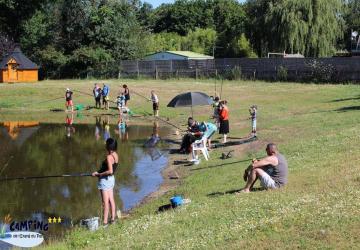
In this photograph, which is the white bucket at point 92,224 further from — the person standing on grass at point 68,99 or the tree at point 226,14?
the tree at point 226,14

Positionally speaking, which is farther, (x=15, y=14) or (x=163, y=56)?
(x=163, y=56)

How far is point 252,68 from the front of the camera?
55.7 metres

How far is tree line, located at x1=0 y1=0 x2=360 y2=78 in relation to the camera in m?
58.6

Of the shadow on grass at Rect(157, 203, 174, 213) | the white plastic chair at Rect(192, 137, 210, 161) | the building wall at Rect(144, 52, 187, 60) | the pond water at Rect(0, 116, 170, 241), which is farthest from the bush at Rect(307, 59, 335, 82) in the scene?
the shadow on grass at Rect(157, 203, 174, 213)

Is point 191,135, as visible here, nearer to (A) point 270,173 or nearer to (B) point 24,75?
(A) point 270,173

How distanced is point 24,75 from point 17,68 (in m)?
1.36

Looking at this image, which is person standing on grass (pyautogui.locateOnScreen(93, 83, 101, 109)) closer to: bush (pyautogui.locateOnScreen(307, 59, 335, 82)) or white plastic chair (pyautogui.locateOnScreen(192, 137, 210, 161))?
bush (pyautogui.locateOnScreen(307, 59, 335, 82))

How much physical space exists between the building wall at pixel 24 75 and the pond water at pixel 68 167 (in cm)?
3011

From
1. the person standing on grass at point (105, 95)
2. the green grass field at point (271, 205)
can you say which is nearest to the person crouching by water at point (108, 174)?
the green grass field at point (271, 205)

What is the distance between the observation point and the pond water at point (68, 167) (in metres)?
15.2

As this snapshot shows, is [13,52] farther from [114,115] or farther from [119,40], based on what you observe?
[114,115]

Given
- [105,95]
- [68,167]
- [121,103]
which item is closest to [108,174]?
[68,167]

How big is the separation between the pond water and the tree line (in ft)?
101

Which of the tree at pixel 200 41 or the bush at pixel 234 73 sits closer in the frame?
the bush at pixel 234 73
